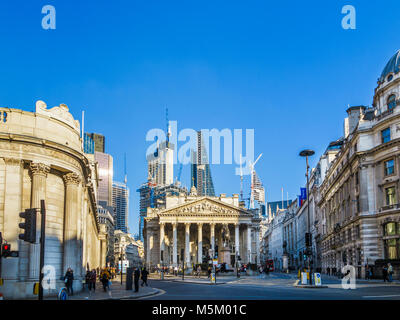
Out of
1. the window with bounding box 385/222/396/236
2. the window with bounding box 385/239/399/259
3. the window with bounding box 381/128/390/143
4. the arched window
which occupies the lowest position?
the window with bounding box 385/239/399/259

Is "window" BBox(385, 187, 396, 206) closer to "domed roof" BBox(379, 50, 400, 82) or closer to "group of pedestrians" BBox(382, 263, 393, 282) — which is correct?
"group of pedestrians" BBox(382, 263, 393, 282)

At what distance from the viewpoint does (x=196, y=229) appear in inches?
4729

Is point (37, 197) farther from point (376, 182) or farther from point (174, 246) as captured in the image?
point (174, 246)

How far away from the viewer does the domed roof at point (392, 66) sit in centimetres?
5231

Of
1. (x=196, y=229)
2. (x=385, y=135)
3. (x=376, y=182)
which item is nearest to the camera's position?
(x=385, y=135)

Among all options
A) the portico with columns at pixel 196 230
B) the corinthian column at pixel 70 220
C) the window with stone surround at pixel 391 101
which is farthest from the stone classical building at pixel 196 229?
the corinthian column at pixel 70 220

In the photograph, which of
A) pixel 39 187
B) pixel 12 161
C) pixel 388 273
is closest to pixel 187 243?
pixel 388 273

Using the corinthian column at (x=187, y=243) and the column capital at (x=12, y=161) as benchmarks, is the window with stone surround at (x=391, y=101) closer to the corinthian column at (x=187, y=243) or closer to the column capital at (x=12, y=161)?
the column capital at (x=12, y=161)

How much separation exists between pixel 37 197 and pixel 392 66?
42912 mm

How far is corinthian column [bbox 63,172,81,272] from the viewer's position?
32.1m

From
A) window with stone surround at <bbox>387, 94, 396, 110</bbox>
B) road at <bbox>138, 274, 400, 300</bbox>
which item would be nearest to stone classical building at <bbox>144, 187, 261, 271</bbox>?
window with stone surround at <bbox>387, 94, 396, 110</bbox>

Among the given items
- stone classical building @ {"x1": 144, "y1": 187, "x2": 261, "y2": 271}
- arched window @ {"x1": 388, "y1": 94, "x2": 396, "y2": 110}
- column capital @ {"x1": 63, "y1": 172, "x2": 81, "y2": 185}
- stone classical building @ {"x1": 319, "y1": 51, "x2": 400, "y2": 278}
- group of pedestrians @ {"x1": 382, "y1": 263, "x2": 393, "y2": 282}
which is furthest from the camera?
stone classical building @ {"x1": 144, "y1": 187, "x2": 261, "y2": 271}
